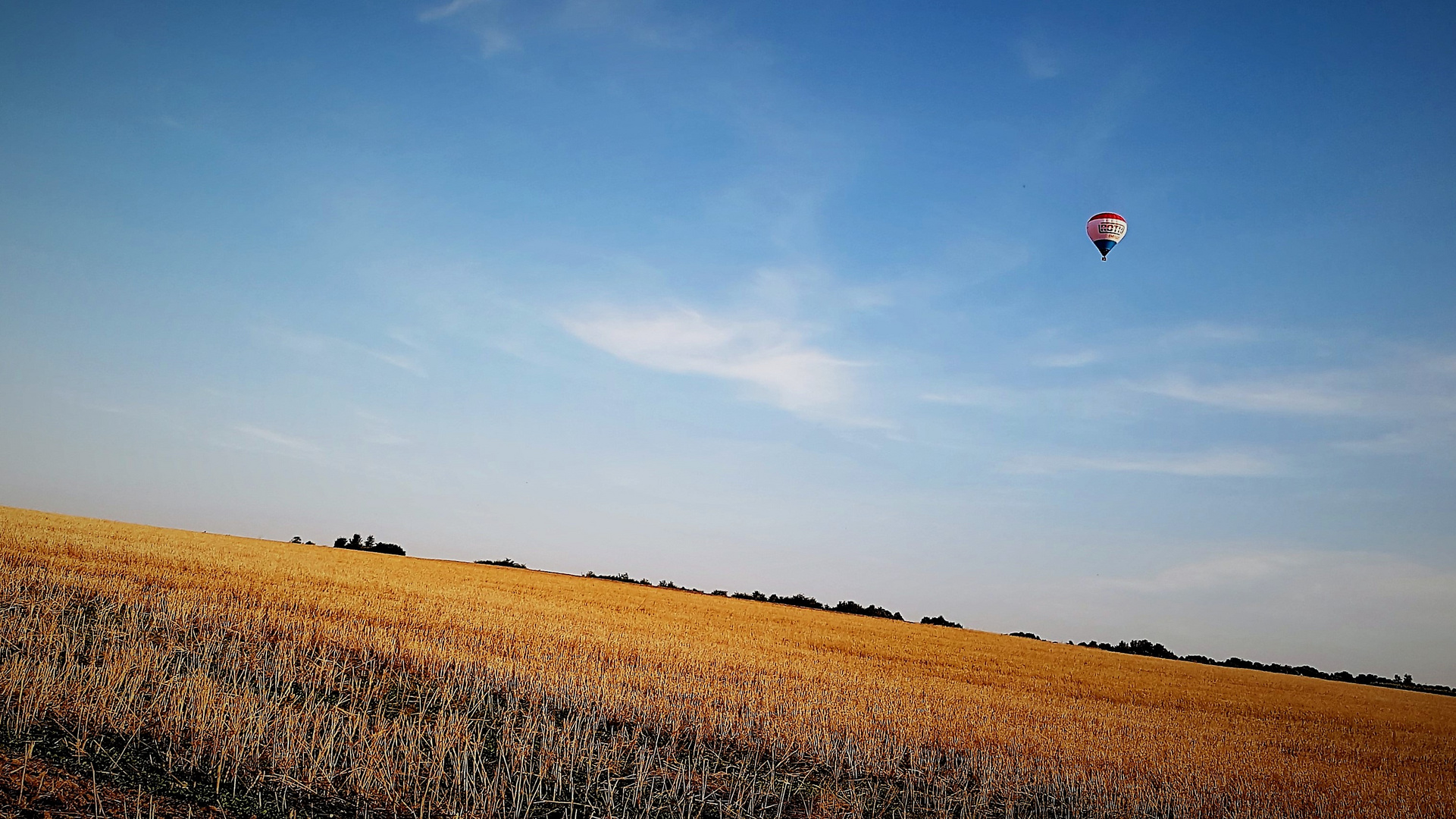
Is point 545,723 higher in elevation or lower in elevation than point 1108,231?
lower

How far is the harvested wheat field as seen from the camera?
780 cm

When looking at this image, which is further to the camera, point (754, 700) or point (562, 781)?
point (754, 700)

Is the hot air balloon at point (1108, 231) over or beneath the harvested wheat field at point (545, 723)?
over

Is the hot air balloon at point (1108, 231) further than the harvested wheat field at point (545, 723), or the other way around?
the hot air balloon at point (1108, 231)

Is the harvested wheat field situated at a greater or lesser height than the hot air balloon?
lesser

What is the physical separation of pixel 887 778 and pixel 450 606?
1673cm

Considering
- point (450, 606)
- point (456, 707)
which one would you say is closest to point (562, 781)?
point (456, 707)

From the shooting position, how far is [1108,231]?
3241cm

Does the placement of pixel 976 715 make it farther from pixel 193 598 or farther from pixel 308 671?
pixel 193 598

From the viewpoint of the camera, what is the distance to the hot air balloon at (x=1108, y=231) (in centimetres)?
3238

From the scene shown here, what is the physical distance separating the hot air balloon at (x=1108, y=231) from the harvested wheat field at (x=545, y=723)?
58.4 feet

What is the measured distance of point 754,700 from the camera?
1420 cm

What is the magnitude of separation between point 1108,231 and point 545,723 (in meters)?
30.5

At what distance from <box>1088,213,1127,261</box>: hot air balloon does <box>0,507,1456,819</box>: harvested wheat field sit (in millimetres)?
17790
